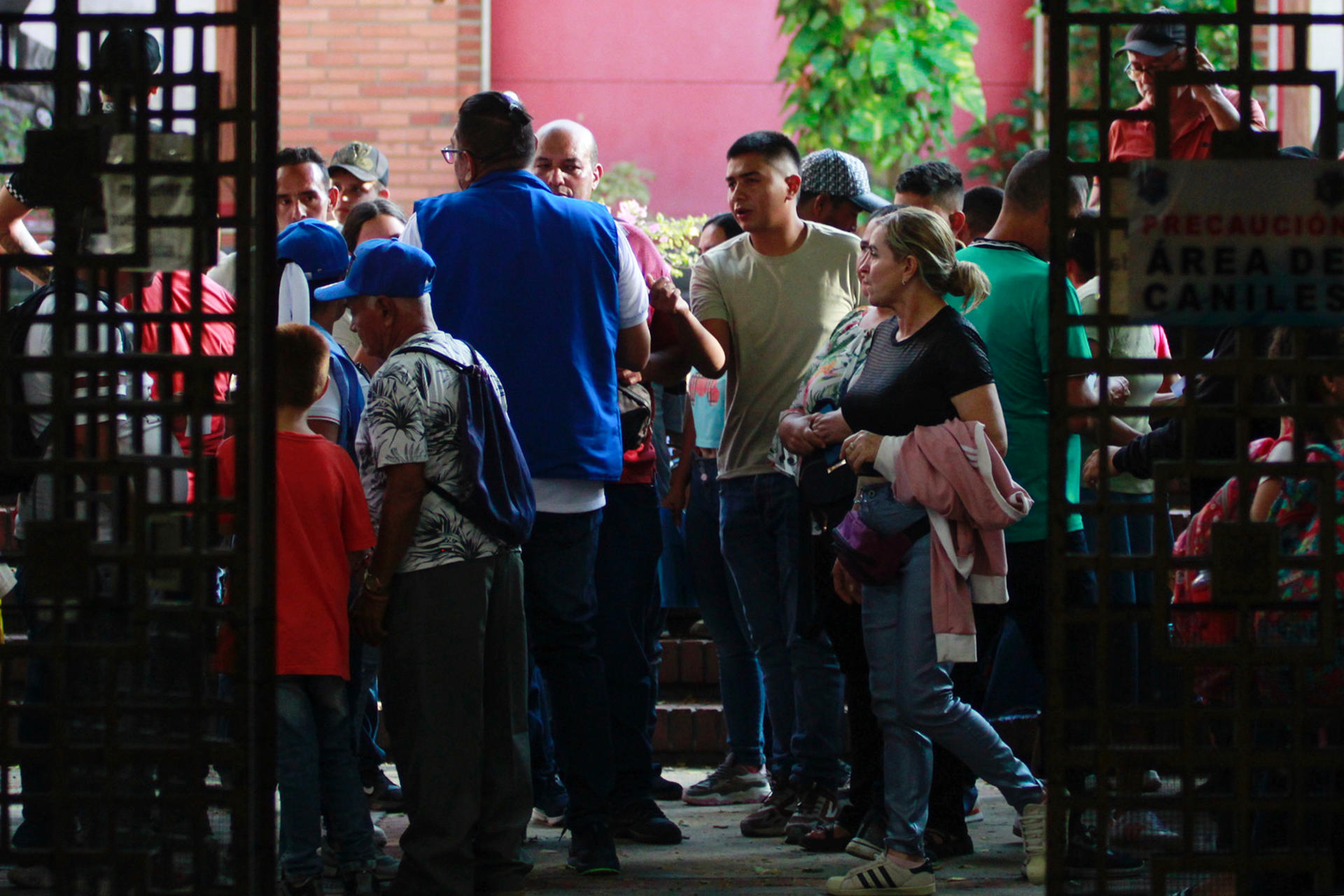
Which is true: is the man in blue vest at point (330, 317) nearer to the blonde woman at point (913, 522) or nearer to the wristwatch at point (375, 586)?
the wristwatch at point (375, 586)

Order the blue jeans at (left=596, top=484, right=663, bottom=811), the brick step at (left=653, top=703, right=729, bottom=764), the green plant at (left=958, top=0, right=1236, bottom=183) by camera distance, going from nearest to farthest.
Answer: the blue jeans at (left=596, top=484, right=663, bottom=811) → the brick step at (left=653, top=703, right=729, bottom=764) → the green plant at (left=958, top=0, right=1236, bottom=183)

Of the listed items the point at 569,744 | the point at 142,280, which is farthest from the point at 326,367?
the point at 569,744

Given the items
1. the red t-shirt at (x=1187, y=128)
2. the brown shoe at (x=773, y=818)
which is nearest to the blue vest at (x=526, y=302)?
the brown shoe at (x=773, y=818)

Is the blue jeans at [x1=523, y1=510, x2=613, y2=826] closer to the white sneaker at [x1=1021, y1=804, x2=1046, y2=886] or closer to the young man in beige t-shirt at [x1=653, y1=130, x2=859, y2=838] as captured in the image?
the young man in beige t-shirt at [x1=653, y1=130, x2=859, y2=838]

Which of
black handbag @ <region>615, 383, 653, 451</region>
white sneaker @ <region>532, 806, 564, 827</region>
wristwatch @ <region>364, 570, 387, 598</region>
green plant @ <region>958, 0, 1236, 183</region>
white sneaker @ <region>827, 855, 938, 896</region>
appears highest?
green plant @ <region>958, 0, 1236, 183</region>

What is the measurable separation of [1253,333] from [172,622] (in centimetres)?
236

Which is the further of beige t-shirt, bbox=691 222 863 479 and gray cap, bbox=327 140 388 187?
gray cap, bbox=327 140 388 187

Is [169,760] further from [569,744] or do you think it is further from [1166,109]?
[1166,109]

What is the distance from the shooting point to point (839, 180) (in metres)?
5.93

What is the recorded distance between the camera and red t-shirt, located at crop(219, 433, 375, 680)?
408cm

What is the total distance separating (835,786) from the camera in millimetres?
5207

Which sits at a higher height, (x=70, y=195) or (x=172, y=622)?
(x=70, y=195)

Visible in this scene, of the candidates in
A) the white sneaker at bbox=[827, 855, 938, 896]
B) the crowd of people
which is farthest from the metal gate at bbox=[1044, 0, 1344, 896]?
the white sneaker at bbox=[827, 855, 938, 896]

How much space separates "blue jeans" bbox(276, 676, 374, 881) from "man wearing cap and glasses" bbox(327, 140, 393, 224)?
2952 millimetres
